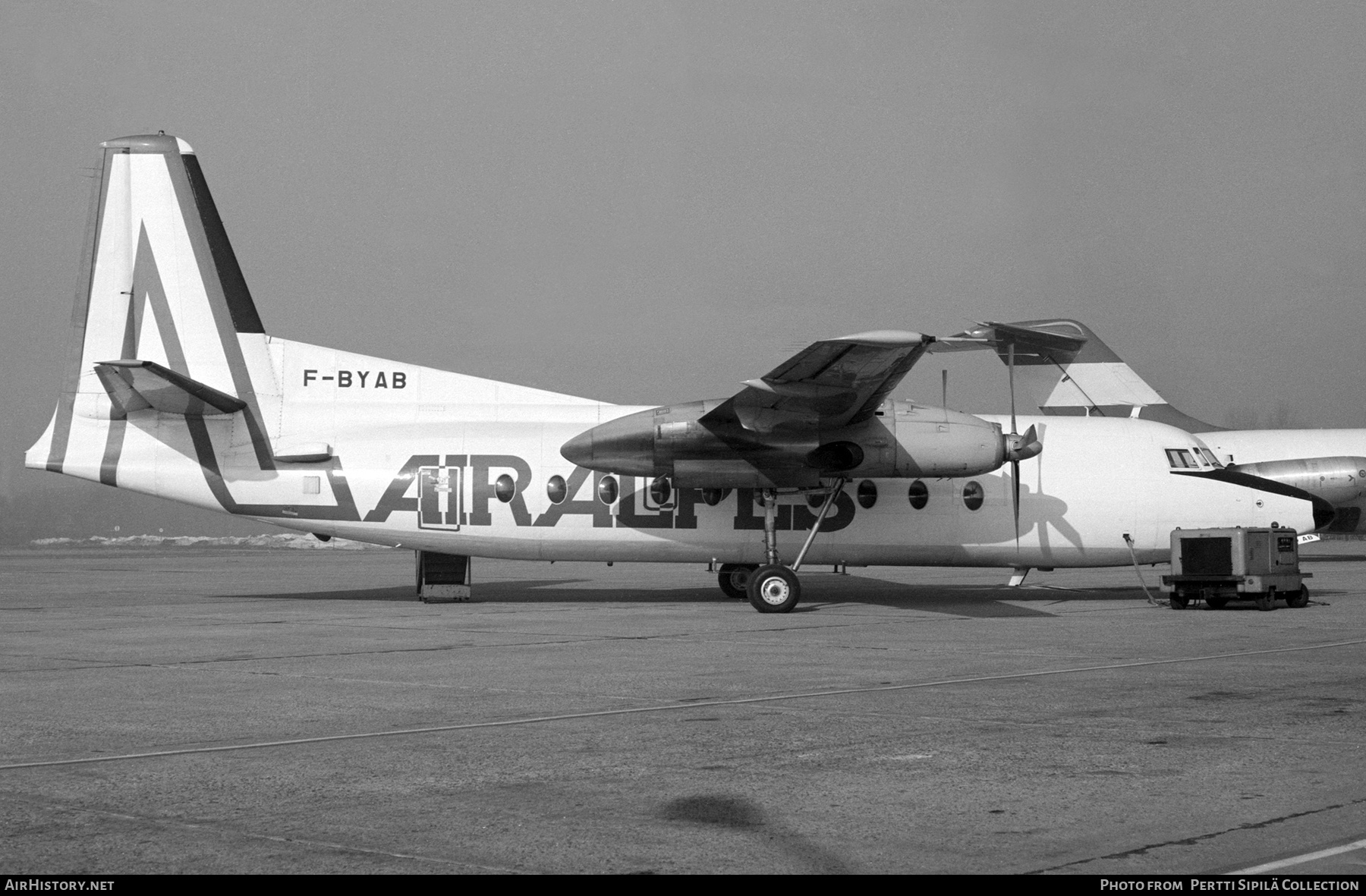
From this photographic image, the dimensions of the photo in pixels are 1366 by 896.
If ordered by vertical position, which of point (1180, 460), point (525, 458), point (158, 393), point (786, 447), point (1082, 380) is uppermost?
point (1082, 380)

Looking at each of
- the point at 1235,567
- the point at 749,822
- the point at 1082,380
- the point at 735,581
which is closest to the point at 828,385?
the point at 735,581

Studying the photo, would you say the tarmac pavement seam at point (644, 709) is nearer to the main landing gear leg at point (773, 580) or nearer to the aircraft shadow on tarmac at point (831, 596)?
the aircraft shadow on tarmac at point (831, 596)

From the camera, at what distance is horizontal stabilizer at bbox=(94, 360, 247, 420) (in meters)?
20.2

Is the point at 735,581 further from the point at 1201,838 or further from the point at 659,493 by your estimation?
the point at 1201,838

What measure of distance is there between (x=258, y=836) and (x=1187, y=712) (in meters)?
7.03

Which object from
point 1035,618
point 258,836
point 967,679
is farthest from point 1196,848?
point 1035,618

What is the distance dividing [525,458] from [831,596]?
7113mm

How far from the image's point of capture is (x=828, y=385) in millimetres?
19766

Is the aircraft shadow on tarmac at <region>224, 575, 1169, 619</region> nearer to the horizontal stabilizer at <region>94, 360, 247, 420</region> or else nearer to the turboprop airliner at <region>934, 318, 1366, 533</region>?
the horizontal stabilizer at <region>94, 360, 247, 420</region>

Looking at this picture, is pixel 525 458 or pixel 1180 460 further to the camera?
pixel 1180 460

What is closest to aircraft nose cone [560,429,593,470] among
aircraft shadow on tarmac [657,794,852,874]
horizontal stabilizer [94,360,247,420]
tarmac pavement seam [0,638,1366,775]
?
horizontal stabilizer [94,360,247,420]

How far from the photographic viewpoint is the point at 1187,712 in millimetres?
9852

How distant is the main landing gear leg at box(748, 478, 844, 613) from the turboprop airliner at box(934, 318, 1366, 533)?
44.7 feet

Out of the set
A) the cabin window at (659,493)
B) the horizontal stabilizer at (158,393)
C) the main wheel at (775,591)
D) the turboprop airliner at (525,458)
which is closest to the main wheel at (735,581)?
the turboprop airliner at (525,458)
